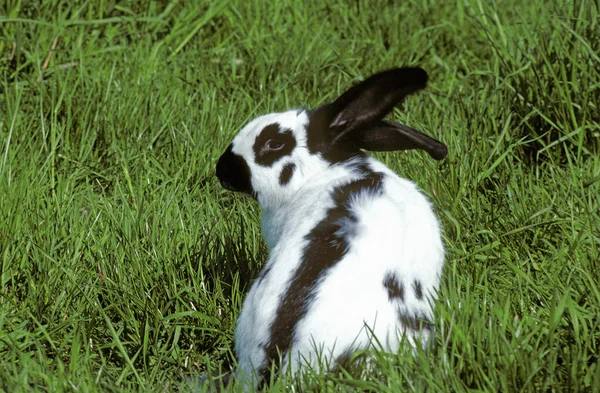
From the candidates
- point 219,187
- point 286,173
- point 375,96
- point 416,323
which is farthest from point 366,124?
point 219,187

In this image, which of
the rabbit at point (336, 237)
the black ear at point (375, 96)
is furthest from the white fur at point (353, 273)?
the black ear at point (375, 96)

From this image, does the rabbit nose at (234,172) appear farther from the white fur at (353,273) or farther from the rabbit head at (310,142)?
the white fur at (353,273)

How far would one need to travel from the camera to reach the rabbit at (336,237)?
2.51 meters

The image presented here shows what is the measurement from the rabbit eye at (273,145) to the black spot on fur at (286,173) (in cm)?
7

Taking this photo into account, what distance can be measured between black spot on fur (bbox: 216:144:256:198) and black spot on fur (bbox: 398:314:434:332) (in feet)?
2.80

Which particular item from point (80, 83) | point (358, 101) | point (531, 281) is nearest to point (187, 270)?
point (358, 101)

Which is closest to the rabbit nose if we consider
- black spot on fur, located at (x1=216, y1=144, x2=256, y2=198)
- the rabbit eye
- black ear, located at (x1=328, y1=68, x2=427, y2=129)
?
black spot on fur, located at (x1=216, y1=144, x2=256, y2=198)

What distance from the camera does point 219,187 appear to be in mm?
4008

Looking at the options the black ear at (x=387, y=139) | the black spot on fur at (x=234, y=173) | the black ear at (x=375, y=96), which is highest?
the black ear at (x=375, y=96)

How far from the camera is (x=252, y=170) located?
10.5ft

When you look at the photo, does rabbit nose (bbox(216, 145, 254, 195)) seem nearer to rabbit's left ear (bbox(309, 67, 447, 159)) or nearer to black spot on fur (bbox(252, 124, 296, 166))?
black spot on fur (bbox(252, 124, 296, 166))

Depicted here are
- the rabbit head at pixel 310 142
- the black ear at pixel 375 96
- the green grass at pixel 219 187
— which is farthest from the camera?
the rabbit head at pixel 310 142

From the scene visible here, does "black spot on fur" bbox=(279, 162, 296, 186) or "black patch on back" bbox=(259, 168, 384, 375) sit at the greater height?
"black spot on fur" bbox=(279, 162, 296, 186)

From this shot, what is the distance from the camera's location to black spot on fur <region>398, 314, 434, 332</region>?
2562mm
